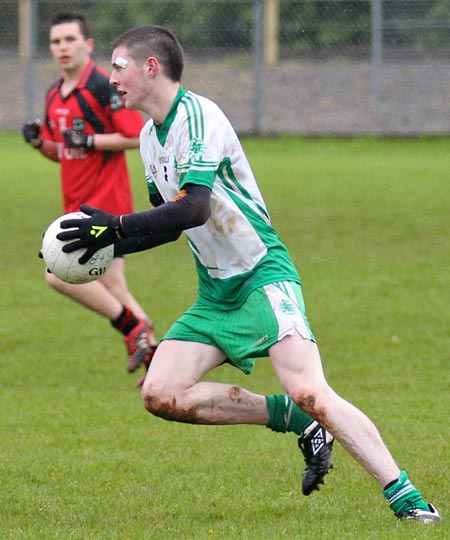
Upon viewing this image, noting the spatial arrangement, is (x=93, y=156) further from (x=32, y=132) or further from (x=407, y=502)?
(x=407, y=502)

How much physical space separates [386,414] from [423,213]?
9497 mm

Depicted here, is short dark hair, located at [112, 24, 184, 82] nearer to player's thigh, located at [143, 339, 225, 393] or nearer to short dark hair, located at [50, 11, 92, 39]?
player's thigh, located at [143, 339, 225, 393]

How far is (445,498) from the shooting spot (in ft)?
18.2

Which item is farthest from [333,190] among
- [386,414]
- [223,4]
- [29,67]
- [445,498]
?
[445,498]

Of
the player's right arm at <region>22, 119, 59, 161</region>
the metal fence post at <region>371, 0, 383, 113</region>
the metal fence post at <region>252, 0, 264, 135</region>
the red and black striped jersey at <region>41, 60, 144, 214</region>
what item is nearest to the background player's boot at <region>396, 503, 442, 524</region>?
the red and black striped jersey at <region>41, 60, 144, 214</region>

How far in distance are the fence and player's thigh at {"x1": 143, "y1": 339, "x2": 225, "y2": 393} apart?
1932 cm

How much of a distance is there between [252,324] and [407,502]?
3.27 feet

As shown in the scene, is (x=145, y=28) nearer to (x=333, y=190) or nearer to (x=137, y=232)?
Answer: (x=137, y=232)

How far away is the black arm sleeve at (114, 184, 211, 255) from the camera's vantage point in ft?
16.3

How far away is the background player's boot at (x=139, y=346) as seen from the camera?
27.3 ft

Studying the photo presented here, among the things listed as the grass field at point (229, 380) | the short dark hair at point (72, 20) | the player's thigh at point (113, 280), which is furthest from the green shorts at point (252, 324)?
the short dark hair at point (72, 20)

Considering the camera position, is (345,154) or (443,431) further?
(345,154)

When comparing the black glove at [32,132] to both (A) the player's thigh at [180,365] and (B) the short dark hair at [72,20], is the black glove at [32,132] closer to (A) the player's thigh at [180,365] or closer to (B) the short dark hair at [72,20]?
(B) the short dark hair at [72,20]

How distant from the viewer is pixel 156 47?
525 centimetres
